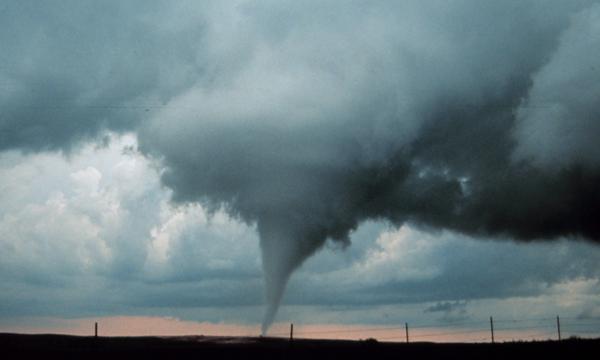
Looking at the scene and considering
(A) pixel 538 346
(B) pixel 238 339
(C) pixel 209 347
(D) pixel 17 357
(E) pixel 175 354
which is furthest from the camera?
(B) pixel 238 339

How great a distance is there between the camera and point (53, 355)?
44.2 meters

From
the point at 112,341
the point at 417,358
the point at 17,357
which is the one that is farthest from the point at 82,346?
the point at 417,358

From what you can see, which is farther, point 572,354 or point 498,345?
point 498,345

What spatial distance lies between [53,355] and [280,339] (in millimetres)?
21568

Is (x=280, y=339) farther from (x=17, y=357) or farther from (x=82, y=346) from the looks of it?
(x=17, y=357)

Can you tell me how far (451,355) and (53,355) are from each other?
23486 mm

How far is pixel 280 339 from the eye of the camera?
2431 inches

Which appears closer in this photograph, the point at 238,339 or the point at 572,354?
the point at 572,354

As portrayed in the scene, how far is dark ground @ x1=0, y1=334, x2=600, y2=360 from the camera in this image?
4538cm

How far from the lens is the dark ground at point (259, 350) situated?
4538cm

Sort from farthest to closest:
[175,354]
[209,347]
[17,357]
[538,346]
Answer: [538,346] < [209,347] < [175,354] < [17,357]

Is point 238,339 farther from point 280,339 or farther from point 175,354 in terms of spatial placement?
point 175,354

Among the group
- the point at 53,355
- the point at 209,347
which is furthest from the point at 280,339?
the point at 53,355

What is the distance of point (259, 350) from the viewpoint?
4828 cm
